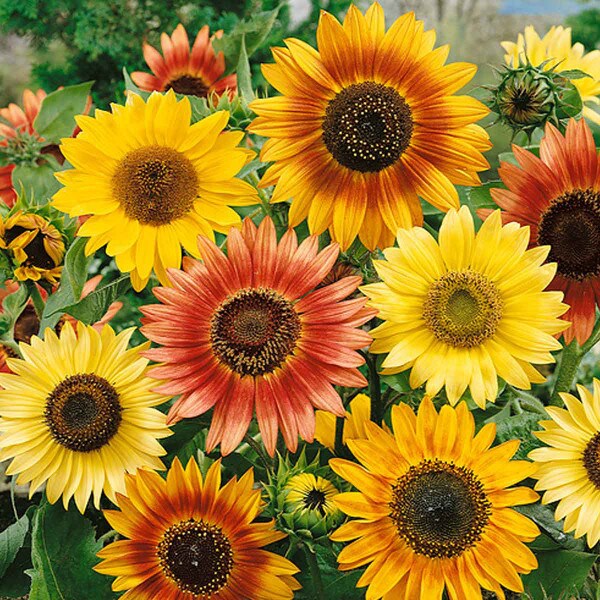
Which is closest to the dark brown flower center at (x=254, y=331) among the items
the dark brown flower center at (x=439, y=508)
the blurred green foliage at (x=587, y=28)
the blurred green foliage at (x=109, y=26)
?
the dark brown flower center at (x=439, y=508)

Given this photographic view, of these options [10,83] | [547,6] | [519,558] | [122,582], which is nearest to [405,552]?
[519,558]

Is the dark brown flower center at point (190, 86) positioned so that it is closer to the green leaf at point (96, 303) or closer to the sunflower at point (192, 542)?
the green leaf at point (96, 303)

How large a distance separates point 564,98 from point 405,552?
0.33 m

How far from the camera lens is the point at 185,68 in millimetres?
915

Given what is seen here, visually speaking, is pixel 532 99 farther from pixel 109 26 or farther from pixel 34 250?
pixel 109 26

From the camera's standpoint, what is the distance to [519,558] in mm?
526

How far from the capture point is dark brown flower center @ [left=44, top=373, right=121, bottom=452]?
0.61 m

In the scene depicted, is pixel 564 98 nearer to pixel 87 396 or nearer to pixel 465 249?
pixel 465 249

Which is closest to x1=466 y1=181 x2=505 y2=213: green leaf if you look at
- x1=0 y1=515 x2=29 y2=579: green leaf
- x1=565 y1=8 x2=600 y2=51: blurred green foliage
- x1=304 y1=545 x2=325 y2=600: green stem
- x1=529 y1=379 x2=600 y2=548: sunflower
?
x1=529 y1=379 x2=600 y2=548: sunflower

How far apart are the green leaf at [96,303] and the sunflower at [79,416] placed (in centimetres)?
1

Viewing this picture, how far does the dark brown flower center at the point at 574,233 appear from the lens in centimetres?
60

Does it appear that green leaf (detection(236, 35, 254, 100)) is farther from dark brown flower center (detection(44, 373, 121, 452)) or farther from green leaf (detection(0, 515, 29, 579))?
green leaf (detection(0, 515, 29, 579))

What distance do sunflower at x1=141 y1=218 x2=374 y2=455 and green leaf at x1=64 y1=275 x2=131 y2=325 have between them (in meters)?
0.08

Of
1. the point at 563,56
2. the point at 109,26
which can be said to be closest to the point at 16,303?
the point at 563,56
